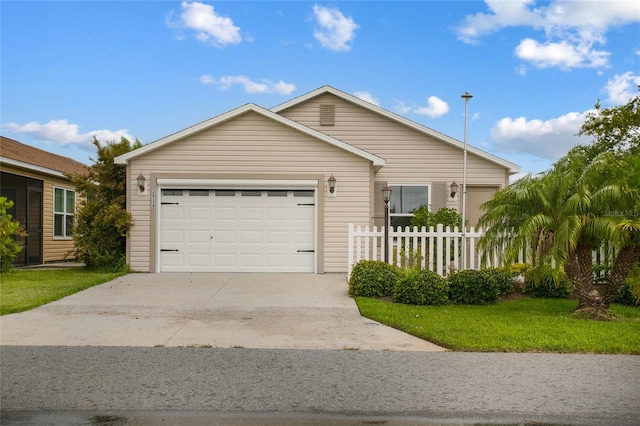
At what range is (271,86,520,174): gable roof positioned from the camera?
15789 millimetres

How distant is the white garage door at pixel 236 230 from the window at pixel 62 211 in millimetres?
6397

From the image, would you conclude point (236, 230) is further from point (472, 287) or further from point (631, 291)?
point (631, 291)

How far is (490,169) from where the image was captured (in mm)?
16031

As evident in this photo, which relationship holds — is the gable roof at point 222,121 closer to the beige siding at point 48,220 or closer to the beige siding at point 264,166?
the beige siding at point 264,166

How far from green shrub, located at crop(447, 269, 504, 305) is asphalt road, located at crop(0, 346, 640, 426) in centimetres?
348

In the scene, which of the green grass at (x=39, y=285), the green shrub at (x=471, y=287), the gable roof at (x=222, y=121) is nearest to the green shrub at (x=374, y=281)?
the green shrub at (x=471, y=287)

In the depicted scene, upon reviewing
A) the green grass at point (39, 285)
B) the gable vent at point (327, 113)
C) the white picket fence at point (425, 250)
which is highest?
the gable vent at point (327, 113)

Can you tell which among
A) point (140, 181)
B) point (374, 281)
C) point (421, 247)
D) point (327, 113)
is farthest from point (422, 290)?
point (327, 113)

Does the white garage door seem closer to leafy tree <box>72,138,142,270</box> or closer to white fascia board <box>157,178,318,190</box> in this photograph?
white fascia board <box>157,178,318,190</box>

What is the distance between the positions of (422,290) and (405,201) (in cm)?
688

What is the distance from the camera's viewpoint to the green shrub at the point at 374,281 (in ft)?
32.5

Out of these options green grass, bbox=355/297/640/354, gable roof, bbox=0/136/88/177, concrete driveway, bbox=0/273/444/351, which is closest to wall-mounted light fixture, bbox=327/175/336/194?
concrete driveway, bbox=0/273/444/351

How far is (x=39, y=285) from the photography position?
11273 mm

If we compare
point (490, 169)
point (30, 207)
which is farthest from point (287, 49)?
point (30, 207)
